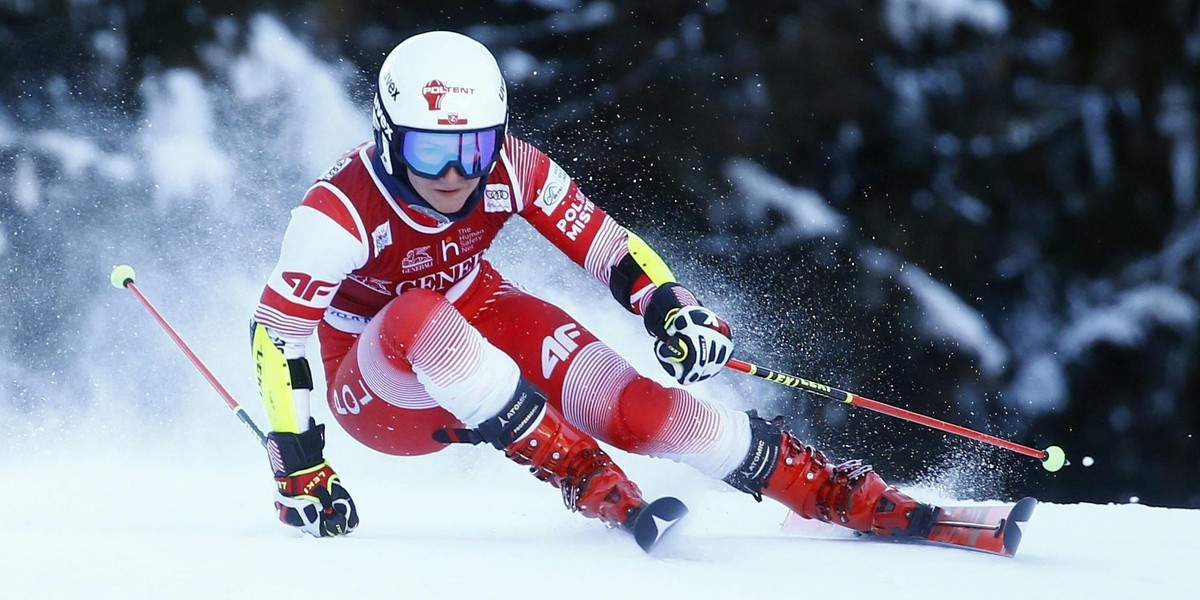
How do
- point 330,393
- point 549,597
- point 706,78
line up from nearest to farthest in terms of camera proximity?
point 549,597 → point 330,393 → point 706,78

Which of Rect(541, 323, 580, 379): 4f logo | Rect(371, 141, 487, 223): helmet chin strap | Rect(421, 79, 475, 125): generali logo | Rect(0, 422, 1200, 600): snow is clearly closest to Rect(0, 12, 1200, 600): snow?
Rect(0, 422, 1200, 600): snow

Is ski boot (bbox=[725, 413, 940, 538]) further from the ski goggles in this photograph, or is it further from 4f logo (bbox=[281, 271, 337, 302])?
4f logo (bbox=[281, 271, 337, 302])

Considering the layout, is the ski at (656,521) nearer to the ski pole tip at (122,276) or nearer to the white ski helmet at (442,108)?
the white ski helmet at (442,108)

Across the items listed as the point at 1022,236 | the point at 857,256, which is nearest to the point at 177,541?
the point at 857,256

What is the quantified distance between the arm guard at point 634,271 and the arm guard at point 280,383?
649 mm

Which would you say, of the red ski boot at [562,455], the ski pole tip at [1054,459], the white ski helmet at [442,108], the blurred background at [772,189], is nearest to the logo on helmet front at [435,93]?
the white ski helmet at [442,108]

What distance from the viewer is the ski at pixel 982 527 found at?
6.61 ft

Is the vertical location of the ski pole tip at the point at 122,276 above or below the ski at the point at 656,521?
below

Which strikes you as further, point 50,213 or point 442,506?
point 50,213

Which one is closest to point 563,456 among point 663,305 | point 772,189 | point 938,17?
point 663,305

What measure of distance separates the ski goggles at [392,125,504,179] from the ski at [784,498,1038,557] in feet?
3.44

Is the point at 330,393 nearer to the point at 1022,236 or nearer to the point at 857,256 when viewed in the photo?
the point at 857,256

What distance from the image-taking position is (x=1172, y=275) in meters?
3.77

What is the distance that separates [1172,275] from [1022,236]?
0.47m
